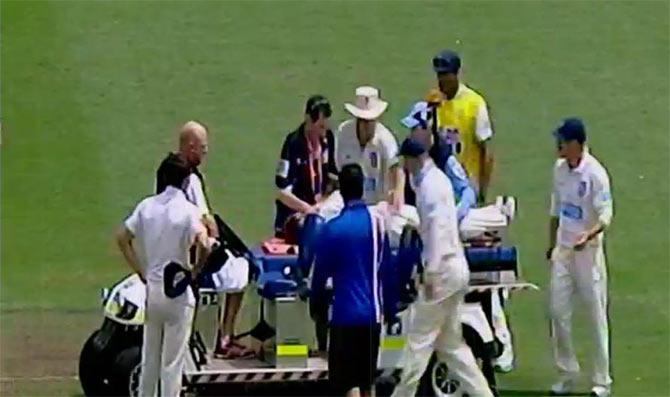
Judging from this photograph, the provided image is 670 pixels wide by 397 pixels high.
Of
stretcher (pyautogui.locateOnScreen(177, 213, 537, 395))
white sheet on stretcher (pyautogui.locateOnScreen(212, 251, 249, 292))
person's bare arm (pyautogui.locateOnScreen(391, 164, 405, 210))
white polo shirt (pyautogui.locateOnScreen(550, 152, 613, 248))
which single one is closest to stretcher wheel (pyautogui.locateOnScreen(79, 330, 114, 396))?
stretcher (pyautogui.locateOnScreen(177, 213, 537, 395))

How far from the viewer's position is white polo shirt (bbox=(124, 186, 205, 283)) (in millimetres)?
13016

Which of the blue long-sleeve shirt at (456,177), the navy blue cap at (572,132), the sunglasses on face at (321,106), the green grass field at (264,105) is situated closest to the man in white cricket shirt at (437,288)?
the blue long-sleeve shirt at (456,177)

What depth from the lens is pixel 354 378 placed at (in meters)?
12.9

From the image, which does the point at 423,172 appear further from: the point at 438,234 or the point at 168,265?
the point at 168,265

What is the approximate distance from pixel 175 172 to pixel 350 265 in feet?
4.64

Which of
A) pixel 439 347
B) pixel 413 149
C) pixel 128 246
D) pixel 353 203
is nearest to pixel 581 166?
pixel 413 149

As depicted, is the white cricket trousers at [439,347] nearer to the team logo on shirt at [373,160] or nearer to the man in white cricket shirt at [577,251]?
the man in white cricket shirt at [577,251]

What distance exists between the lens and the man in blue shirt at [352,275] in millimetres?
12609

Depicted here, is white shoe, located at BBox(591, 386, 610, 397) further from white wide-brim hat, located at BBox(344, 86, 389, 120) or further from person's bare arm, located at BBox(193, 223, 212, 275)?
person's bare arm, located at BBox(193, 223, 212, 275)

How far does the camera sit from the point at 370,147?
1477 cm

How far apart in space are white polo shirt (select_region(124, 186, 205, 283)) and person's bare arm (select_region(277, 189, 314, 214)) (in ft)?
4.49

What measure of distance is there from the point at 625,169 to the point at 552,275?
6.35 m

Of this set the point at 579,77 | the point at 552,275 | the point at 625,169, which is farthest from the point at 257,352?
the point at 579,77

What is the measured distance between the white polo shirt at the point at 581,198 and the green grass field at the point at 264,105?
4.89 feet
